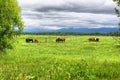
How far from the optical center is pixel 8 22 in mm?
31516

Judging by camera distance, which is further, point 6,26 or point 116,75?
point 6,26

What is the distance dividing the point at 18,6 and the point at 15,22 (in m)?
1.87

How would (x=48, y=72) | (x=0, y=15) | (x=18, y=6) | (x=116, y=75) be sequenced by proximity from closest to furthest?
1. (x=48, y=72)
2. (x=116, y=75)
3. (x=0, y=15)
4. (x=18, y=6)

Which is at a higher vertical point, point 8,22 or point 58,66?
point 8,22

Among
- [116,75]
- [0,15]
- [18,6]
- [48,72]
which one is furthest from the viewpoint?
[18,6]

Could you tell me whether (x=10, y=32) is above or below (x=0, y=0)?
below

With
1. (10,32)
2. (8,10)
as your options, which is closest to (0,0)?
(8,10)

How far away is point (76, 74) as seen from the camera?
1456cm

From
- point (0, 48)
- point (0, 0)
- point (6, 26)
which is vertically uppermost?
point (0, 0)

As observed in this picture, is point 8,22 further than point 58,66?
Yes

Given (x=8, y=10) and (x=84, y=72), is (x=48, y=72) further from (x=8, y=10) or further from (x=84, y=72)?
(x=8, y=10)

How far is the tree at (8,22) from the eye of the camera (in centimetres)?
3151

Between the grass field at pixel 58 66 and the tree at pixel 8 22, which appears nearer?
the grass field at pixel 58 66

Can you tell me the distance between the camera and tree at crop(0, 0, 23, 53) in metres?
31.5
